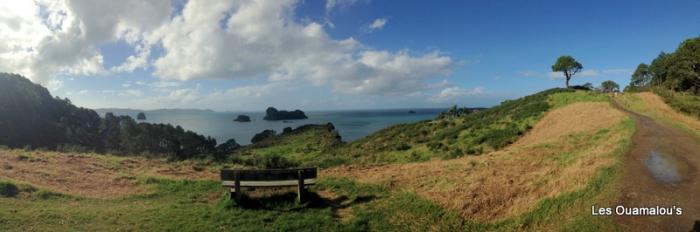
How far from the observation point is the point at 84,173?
44.4 feet

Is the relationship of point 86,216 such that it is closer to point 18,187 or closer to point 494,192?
point 18,187

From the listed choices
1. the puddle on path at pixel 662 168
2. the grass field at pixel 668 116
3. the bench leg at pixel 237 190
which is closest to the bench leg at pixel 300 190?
the bench leg at pixel 237 190

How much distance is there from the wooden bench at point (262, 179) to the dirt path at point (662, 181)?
7074 millimetres

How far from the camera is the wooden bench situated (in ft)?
31.6

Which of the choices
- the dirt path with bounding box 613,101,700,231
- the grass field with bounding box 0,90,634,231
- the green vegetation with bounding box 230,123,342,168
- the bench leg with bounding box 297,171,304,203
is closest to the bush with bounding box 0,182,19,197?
the grass field with bounding box 0,90,634,231

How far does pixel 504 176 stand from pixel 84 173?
14.7 m

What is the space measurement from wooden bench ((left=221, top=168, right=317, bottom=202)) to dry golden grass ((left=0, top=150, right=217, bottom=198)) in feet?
13.9

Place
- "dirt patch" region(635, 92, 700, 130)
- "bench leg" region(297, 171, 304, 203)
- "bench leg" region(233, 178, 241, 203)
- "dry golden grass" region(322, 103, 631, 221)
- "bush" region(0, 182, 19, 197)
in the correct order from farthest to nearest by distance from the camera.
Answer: "dirt patch" region(635, 92, 700, 130)
"bush" region(0, 182, 19, 197)
"bench leg" region(297, 171, 304, 203)
"bench leg" region(233, 178, 241, 203)
"dry golden grass" region(322, 103, 631, 221)

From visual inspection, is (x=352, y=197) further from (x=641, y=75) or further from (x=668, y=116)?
(x=641, y=75)

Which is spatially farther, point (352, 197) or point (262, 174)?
point (352, 197)

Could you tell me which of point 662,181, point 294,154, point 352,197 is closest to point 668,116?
point 662,181

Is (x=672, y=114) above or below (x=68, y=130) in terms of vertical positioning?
above

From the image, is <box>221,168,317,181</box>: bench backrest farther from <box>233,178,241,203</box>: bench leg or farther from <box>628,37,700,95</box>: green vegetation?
<box>628,37,700,95</box>: green vegetation

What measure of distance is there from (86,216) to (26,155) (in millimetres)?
10137
